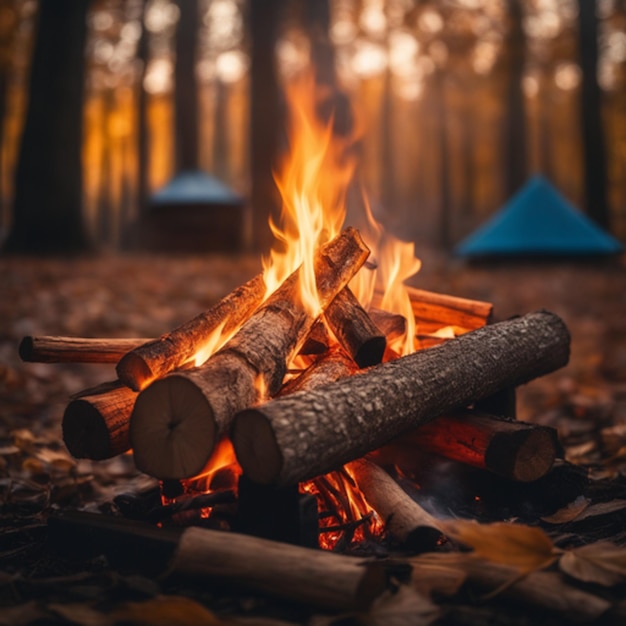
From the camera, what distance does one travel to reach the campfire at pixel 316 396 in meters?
1.80

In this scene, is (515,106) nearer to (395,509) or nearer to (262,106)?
(262,106)

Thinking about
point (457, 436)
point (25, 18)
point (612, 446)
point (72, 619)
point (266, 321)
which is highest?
point (25, 18)

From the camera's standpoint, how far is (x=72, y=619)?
5.08 feet

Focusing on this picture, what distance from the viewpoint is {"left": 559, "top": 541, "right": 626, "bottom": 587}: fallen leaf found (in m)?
1.69

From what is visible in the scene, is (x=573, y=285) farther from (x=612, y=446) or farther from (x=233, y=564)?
(x=233, y=564)

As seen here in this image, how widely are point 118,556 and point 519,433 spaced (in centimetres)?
133

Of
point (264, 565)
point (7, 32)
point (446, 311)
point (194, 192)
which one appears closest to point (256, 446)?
point (264, 565)

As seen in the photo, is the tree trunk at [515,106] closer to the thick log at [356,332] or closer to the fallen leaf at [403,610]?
the thick log at [356,332]

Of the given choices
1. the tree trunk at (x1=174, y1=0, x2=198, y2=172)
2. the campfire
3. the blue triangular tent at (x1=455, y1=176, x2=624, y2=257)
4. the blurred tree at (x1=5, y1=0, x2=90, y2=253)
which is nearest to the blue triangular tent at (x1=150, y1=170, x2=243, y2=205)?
the tree trunk at (x1=174, y1=0, x2=198, y2=172)

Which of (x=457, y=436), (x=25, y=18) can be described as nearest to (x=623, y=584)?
(x=457, y=436)

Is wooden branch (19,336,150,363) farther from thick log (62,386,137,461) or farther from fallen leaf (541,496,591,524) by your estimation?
fallen leaf (541,496,591,524)

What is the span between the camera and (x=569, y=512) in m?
2.32

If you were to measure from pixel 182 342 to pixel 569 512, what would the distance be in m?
1.47

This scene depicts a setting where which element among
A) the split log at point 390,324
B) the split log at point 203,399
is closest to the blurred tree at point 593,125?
the split log at point 390,324
